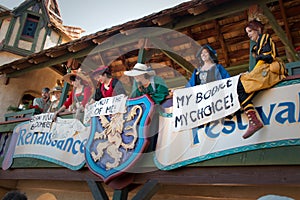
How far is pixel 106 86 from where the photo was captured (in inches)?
246

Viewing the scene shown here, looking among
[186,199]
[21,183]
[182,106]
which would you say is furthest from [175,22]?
[21,183]

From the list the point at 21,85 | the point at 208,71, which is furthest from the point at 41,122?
the point at 21,85

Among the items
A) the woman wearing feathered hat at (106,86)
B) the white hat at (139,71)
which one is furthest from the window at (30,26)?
the white hat at (139,71)

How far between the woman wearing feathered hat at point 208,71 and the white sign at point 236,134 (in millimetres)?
727

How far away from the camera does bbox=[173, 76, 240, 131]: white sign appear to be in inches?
168

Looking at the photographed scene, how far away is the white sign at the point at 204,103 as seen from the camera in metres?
4.27

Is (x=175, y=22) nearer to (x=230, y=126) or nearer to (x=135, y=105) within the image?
(x=135, y=105)

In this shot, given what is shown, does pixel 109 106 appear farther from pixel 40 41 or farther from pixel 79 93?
pixel 40 41

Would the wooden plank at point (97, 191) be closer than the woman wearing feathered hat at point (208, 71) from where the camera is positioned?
No

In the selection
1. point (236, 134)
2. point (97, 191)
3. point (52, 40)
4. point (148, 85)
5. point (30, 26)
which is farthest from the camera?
point (52, 40)

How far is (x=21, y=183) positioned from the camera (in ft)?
27.0

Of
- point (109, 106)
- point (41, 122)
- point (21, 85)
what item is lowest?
point (109, 106)

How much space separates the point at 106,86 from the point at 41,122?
74.3 inches

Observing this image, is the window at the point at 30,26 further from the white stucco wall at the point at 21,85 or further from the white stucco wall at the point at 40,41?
the white stucco wall at the point at 21,85
